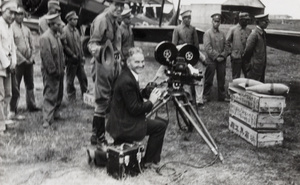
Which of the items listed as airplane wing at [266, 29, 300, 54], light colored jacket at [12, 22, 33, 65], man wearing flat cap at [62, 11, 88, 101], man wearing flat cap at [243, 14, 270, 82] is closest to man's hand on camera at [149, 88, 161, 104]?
light colored jacket at [12, 22, 33, 65]

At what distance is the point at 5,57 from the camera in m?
5.58

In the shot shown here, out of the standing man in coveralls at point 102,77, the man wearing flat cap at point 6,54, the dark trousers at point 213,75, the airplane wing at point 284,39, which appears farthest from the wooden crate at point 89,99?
the airplane wing at point 284,39

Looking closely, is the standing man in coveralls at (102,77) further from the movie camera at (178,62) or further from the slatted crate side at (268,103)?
the slatted crate side at (268,103)

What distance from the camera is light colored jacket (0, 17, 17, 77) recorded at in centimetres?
559

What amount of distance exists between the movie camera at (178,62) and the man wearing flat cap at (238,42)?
3.75 metres

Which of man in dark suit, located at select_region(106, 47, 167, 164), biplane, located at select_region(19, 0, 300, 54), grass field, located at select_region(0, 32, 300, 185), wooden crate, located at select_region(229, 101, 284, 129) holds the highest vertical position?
biplane, located at select_region(19, 0, 300, 54)

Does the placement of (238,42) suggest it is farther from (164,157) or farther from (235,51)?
(164,157)

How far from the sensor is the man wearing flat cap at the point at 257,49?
307 inches

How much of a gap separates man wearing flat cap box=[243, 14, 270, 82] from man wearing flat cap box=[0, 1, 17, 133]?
15.6ft

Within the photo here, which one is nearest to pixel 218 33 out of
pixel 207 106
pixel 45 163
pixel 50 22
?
pixel 207 106

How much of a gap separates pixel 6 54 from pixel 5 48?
95 millimetres

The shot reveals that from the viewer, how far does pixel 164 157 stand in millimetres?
4949

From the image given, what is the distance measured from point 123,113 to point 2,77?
2657 mm

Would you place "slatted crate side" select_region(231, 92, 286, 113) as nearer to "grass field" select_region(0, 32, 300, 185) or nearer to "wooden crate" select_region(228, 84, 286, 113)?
"wooden crate" select_region(228, 84, 286, 113)
